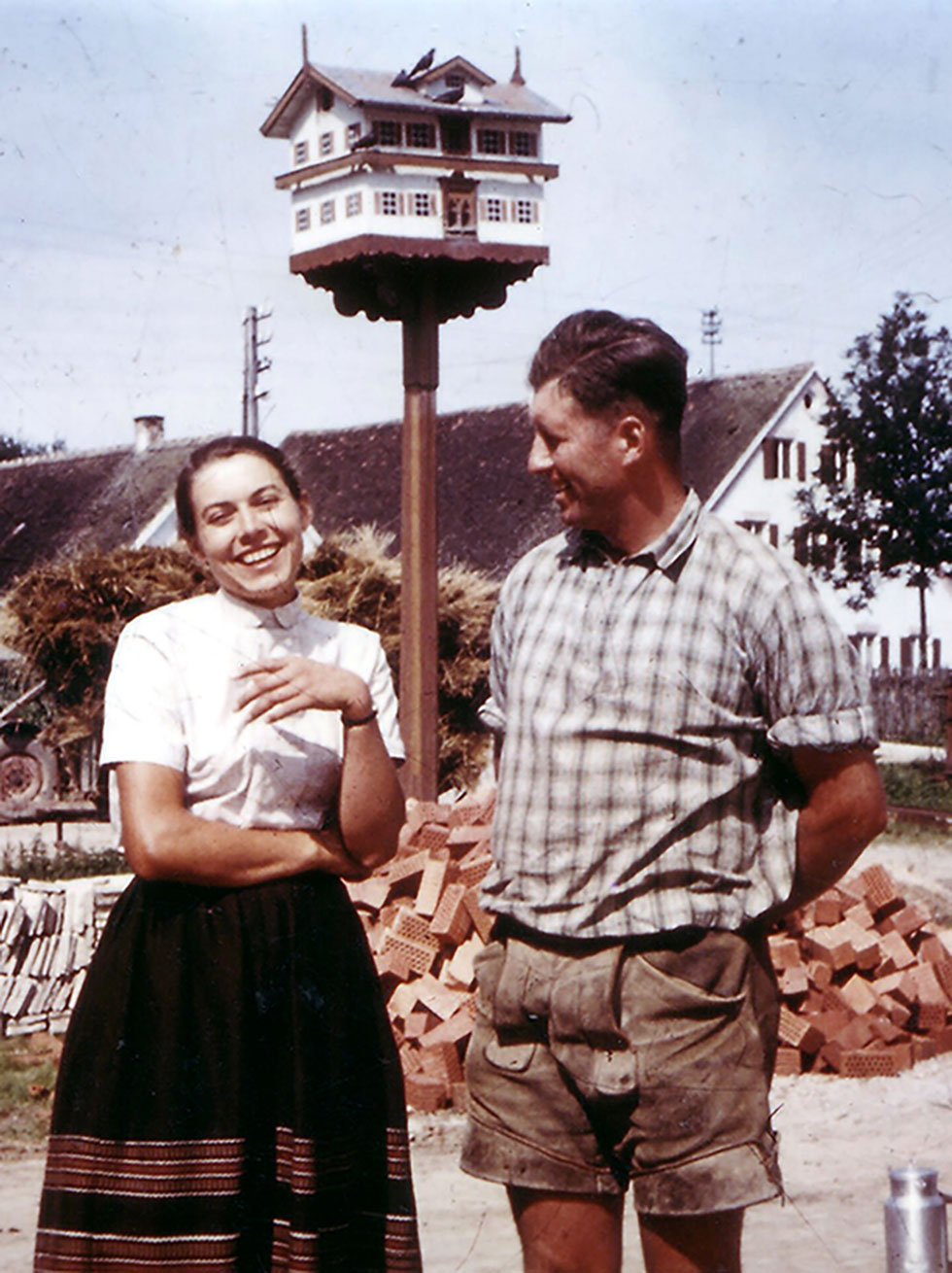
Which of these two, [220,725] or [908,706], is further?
[908,706]

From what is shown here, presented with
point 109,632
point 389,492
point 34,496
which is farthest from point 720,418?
point 109,632

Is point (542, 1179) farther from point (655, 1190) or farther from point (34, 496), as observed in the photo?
point (34, 496)

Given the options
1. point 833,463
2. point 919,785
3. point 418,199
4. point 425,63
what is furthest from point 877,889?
point 833,463

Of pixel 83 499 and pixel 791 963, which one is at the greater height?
pixel 83 499

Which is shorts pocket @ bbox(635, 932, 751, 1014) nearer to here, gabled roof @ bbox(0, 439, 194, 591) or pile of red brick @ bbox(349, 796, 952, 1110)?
pile of red brick @ bbox(349, 796, 952, 1110)

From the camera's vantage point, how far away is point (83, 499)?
66.2ft

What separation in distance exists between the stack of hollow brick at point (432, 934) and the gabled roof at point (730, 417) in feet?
55.8

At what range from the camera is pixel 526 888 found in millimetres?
2709

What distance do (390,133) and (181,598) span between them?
20.7 feet

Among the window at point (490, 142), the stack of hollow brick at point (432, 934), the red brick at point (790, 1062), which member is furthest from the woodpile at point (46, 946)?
the window at point (490, 142)

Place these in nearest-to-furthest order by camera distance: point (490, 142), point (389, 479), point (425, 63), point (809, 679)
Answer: point (809, 679), point (425, 63), point (490, 142), point (389, 479)

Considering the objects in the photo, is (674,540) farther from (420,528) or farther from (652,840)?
(420,528)

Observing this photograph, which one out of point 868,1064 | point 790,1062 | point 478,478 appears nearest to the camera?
point 868,1064

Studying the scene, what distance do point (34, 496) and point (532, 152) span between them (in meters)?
17.3
